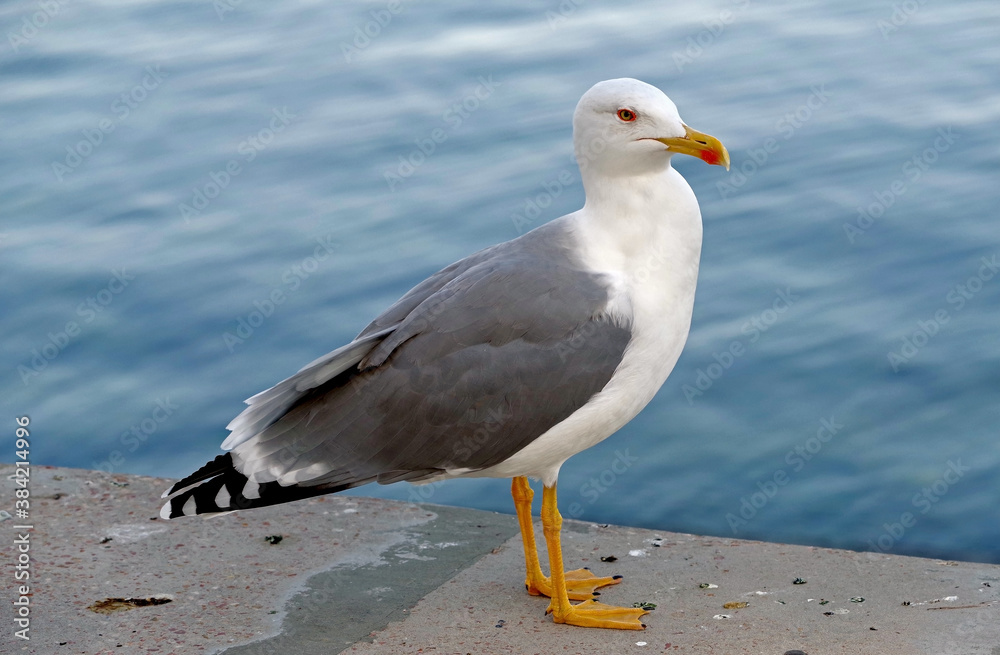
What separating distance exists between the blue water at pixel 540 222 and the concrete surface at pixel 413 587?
4.60ft

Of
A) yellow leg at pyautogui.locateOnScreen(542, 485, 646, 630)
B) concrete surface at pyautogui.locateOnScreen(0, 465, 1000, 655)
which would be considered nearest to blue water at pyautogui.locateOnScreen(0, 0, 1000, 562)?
concrete surface at pyautogui.locateOnScreen(0, 465, 1000, 655)

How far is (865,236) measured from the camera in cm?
841

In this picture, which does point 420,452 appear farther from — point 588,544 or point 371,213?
point 371,213

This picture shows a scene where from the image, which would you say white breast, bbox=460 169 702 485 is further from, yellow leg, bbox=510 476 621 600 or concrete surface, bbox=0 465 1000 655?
concrete surface, bbox=0 465 1000 655

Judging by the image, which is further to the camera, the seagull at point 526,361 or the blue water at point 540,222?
the blue water at point 540,222

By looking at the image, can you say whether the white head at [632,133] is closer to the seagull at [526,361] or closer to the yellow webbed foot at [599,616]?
the seagull at [526,361]

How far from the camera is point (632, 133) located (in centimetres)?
404

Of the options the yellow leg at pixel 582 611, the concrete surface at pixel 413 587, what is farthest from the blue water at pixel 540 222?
the yellow leg at pixel 582 611

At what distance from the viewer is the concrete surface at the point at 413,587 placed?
403 centimetres

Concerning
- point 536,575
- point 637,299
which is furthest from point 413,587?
point 637,299

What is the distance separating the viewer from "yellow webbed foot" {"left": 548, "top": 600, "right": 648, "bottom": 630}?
13.7 ft

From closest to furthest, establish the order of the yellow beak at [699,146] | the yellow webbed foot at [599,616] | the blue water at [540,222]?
the yellow beak at [699,146]
the yellow webbed foot at [599,616]
the blue water at [540,222]

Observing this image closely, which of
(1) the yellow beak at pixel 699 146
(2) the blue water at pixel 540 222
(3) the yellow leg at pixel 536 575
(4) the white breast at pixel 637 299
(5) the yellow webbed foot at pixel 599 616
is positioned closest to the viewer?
(1) the yellow beak at pixel 699 146

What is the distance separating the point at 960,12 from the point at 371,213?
22.0 ft
